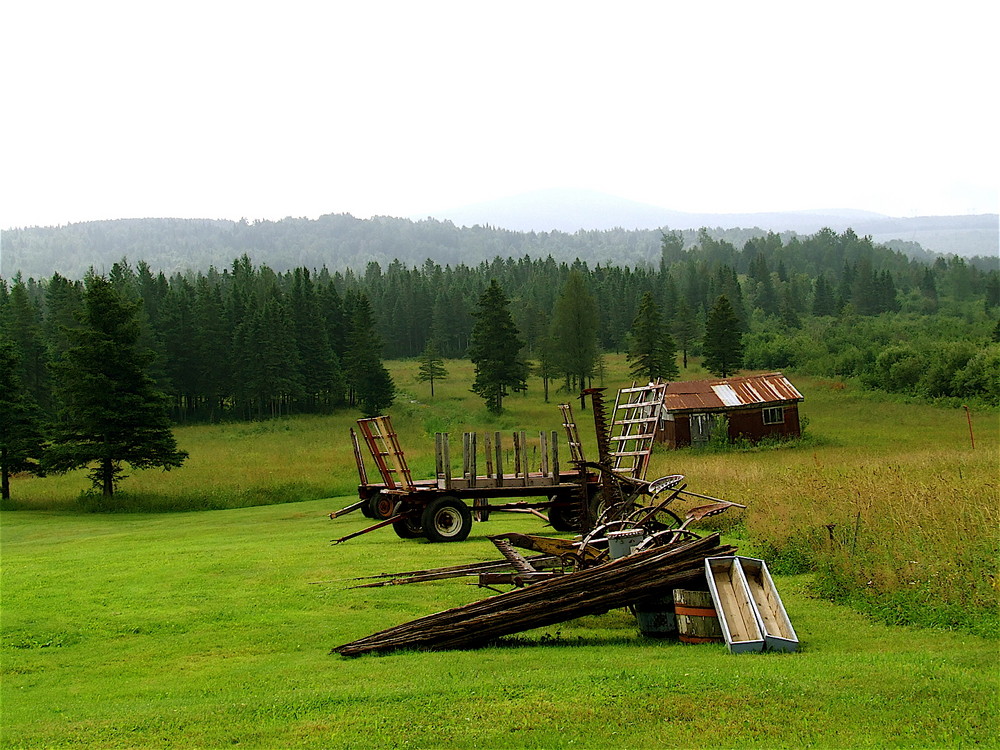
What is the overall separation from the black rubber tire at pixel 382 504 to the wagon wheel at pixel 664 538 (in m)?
7.91

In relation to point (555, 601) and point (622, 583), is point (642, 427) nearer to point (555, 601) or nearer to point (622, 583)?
point (622, 583)

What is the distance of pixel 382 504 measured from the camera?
1936 centimetres

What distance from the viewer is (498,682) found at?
7715mm

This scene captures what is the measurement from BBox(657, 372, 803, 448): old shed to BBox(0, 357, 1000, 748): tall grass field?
33.8 meters

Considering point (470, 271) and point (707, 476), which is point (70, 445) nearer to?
point (707, 476)

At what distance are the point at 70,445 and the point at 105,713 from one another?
103ft

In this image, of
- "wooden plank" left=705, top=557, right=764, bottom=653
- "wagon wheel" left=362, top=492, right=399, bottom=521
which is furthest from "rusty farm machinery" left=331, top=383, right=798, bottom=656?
"wagon wheel" left=362, top=492, right=399, bottom=521

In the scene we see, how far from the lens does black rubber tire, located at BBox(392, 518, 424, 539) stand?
734 inches

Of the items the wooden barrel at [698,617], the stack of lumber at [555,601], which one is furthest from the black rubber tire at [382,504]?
the wooden barrel at [698,617]

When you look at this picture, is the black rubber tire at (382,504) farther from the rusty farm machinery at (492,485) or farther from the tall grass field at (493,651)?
the tall grass field at (493,651)

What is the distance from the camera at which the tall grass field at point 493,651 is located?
6.61 m

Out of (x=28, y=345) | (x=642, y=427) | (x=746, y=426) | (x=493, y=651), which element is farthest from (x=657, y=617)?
(x=28, y=345)

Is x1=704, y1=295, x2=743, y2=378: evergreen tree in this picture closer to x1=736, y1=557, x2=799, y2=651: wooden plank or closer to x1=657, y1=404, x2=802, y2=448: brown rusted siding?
x1=657, y1=404, x2=802, y2=448: brown rusted siding

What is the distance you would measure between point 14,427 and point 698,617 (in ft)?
115
